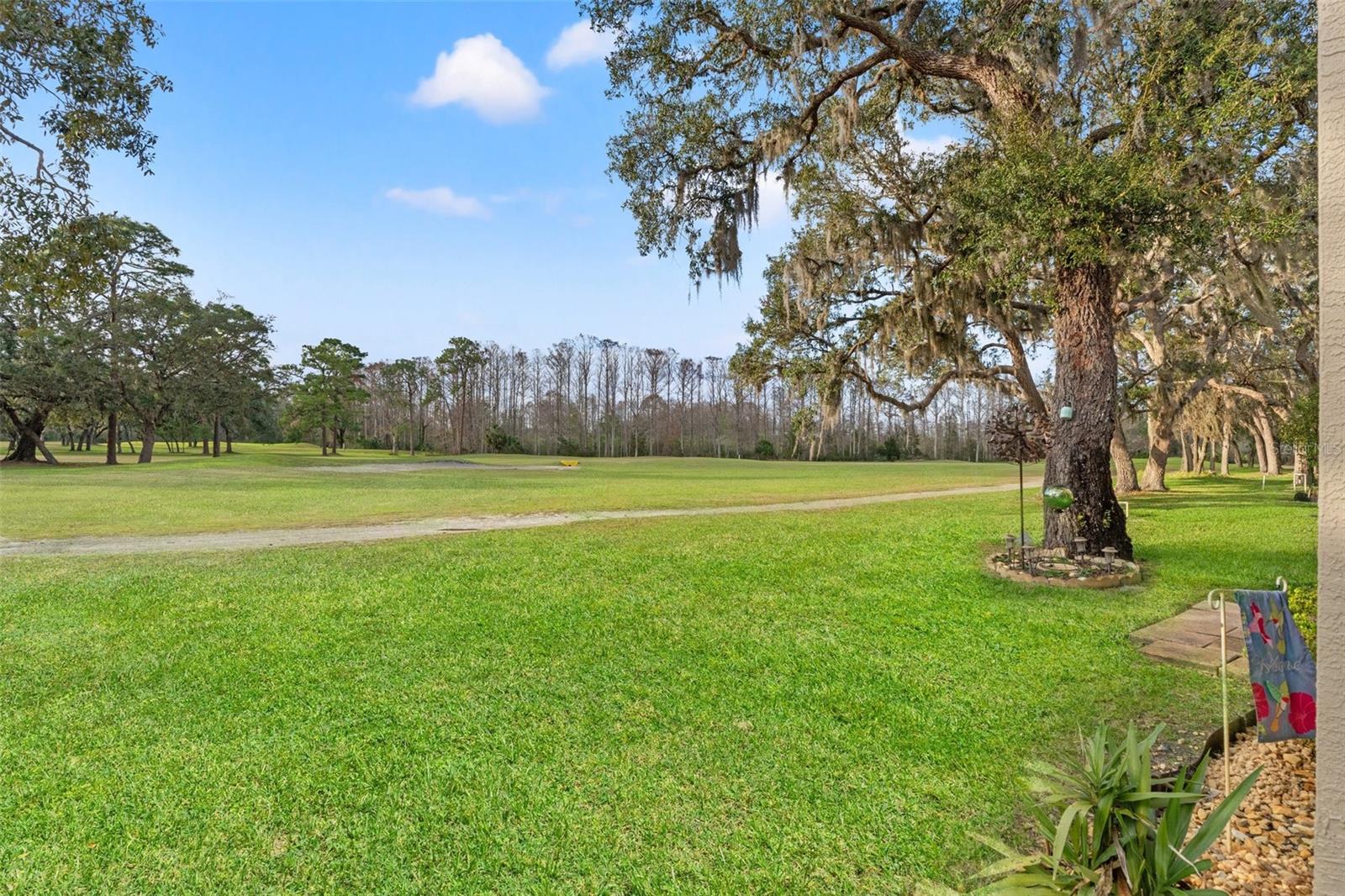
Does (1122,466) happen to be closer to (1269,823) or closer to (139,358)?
(1269,823)

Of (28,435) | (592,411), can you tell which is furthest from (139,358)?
(592,411)

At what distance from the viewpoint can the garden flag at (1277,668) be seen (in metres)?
2.24

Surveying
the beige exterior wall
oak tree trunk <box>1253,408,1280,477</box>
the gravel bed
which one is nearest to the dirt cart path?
the gravel bed

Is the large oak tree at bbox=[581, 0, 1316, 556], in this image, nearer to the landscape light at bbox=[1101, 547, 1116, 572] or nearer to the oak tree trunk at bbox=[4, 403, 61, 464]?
the landscape light at bbox=[1101, 547, 1116, 572]

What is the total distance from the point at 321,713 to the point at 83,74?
7.56 m

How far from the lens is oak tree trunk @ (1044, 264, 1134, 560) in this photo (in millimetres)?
6836

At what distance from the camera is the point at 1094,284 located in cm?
681

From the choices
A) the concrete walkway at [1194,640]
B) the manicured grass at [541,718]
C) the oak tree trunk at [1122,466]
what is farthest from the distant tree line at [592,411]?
the concrete walkway at [1194,640]

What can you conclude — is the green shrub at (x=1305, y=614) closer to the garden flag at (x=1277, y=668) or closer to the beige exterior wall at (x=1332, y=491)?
the garden flag at (x=1277, y=668)

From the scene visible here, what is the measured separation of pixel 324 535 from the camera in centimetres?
945

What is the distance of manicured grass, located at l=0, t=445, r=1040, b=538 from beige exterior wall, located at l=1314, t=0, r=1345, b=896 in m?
12.0

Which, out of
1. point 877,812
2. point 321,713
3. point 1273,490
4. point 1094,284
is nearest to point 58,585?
point 321,713

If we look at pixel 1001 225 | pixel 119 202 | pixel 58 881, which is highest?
pixel 119 202

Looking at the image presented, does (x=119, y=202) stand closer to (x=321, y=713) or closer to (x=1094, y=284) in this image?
(x=321, y=713)
